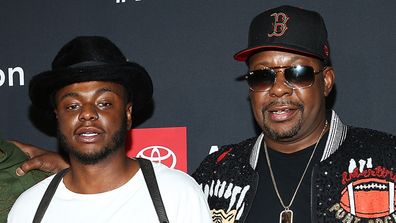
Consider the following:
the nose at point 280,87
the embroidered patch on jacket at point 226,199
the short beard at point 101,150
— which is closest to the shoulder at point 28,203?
the short beard at point 101,150

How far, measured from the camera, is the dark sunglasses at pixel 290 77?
1888mm

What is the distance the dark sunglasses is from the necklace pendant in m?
0.37

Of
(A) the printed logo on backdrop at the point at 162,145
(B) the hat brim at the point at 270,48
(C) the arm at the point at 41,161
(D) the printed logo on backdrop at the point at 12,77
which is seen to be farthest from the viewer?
(D) the printed logo on backdrop at the point at 12,77

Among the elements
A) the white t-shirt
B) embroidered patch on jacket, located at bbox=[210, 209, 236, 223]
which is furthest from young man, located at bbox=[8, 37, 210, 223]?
embroidered patch on jacket, located at bbox=[210, 209, 236, 223]

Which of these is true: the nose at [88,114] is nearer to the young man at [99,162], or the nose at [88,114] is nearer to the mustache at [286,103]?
the young man at [99,162]

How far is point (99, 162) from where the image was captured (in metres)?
1.89

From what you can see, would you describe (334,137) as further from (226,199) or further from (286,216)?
(226,199)

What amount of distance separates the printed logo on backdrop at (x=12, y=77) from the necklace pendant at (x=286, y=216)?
1398 millimetres

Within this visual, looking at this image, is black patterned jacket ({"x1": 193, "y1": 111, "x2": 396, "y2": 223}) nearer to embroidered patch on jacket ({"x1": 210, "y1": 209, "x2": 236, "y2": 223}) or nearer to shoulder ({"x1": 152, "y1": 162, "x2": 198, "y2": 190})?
embroidered patch on jacket ({"x1": 210, "y1": 209, "x2": 236, "y2": 223})

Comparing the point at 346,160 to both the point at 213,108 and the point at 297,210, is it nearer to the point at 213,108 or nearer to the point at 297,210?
the point at 297,210

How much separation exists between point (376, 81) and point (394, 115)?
0.13 meters

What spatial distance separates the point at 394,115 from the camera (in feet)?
7.14

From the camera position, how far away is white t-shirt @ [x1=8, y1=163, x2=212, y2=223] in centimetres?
180

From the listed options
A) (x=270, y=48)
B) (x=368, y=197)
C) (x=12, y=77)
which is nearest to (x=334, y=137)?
(x=368, y=197)
